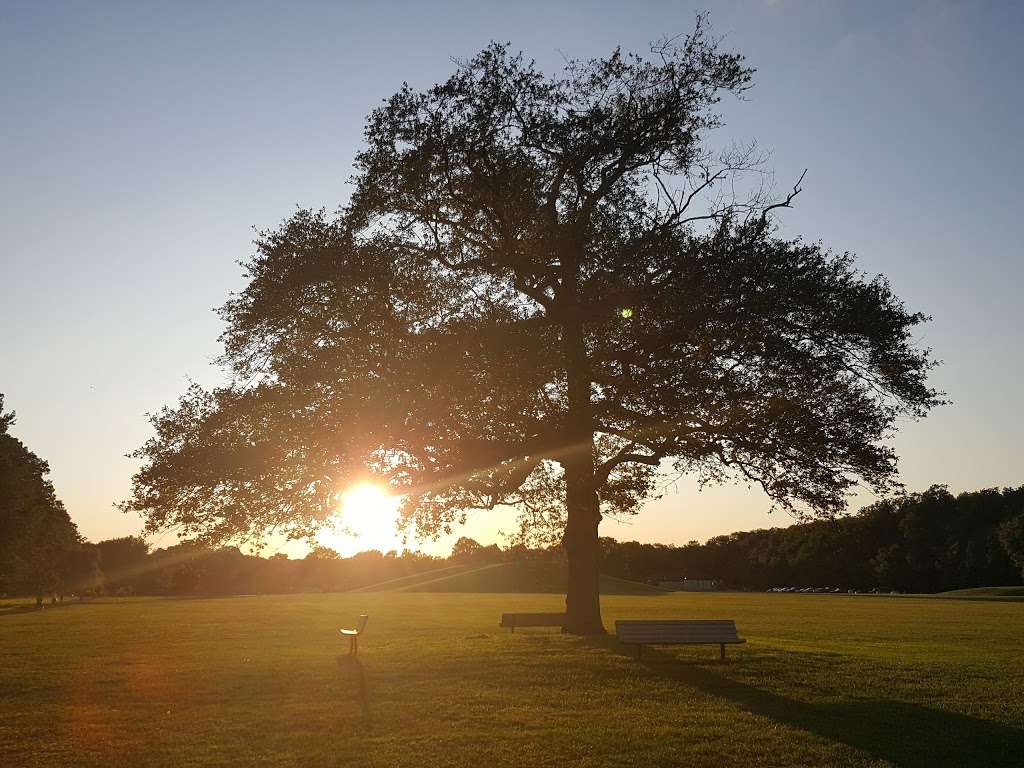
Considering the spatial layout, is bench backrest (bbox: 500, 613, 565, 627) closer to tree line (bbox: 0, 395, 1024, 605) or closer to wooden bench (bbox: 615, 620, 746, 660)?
wooden bench (bbox: 615, 620, 746, 660)

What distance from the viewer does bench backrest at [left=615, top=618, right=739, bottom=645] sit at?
2388 cm

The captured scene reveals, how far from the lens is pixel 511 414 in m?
26.7

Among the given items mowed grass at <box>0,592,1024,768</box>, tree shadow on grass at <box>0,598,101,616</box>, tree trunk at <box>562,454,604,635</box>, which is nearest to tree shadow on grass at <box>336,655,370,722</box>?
mowed grass at <box>0,592,1024,768</box>

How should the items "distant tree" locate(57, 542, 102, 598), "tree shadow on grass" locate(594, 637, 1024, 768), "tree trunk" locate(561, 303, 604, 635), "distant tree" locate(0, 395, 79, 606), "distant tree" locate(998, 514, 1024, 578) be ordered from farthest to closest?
"distant tree" locate(57, 542, 102, 598)
"distant tree" locate(998, 514, 1024, 578)
"distant tree" locate(0, 395, 79, 606)
"tree trunk" locate(561, 303, 604, 635)
"tree shadow on grass" locate(594, 637, 1024, 768)

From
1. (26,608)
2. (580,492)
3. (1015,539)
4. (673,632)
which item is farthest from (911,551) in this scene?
(673,632)

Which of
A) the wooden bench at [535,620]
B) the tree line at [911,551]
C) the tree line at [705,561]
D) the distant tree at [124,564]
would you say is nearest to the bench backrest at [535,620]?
the wooden bench at [535,620]

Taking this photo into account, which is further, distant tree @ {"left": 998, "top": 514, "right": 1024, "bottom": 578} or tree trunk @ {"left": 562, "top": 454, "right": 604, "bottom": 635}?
distant tree @ {"left": 998, "top": 514, "right": 1024, "bottom": 578}

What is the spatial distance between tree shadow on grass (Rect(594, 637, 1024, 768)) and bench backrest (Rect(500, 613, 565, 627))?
12.1m

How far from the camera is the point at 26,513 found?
71.7 m

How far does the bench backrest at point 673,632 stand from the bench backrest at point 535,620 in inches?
349

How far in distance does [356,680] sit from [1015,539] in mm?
113023

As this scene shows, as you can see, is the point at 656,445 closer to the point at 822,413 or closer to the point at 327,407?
the point at 822,413

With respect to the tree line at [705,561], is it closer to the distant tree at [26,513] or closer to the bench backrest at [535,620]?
the distant tree at [26,513]

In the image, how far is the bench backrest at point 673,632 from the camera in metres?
23.9
